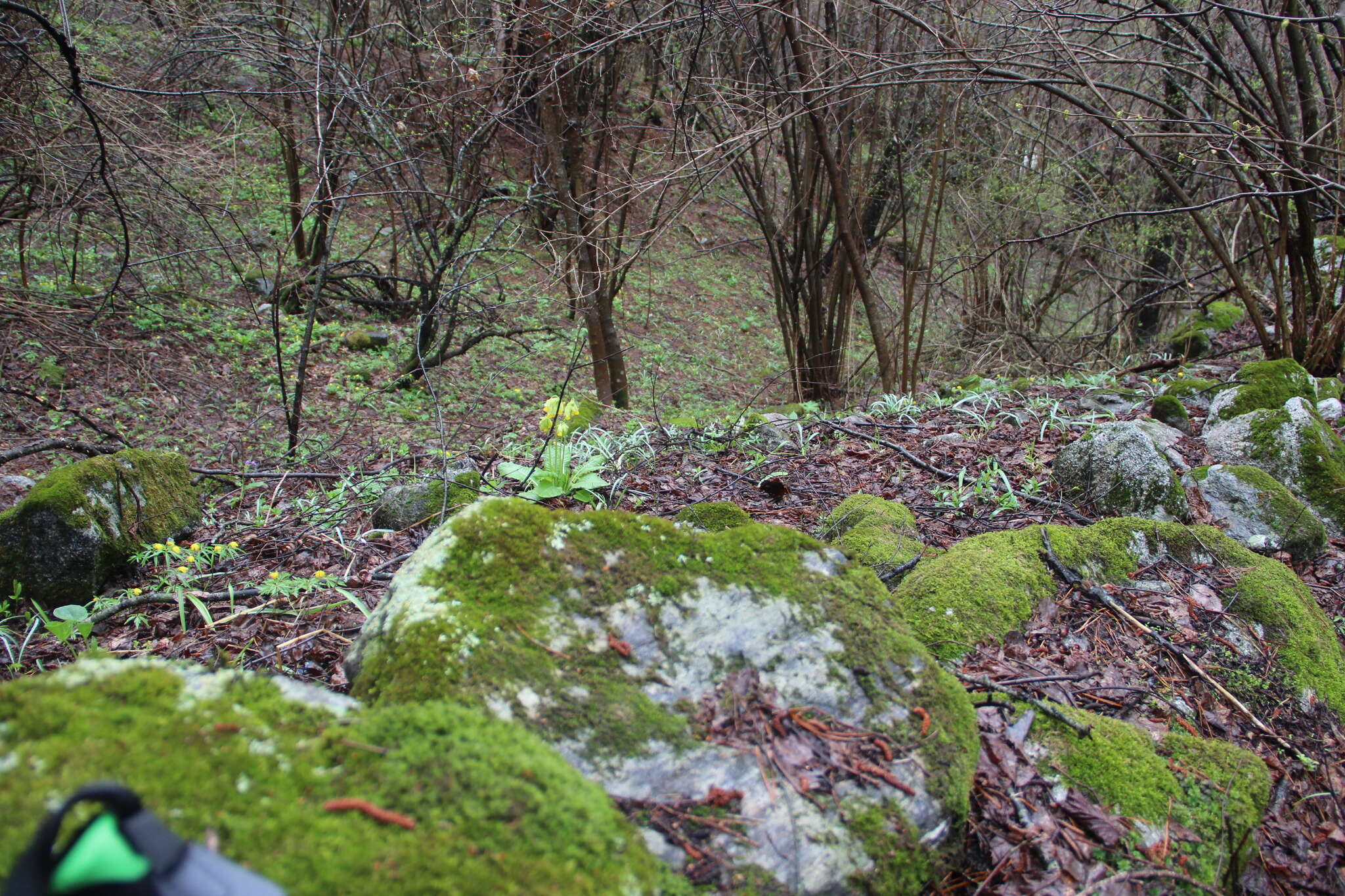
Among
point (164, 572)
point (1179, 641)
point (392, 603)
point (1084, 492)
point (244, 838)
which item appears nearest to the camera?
point (244, 838)

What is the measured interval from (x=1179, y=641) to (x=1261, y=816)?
0.74m

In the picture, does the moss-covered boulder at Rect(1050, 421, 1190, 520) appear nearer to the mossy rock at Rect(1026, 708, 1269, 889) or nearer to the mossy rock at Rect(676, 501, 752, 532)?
the mossy rock at Rect(1026, 708, 1269, 889)

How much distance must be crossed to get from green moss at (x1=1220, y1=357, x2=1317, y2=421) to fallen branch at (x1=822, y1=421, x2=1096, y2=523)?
A: 1881mm

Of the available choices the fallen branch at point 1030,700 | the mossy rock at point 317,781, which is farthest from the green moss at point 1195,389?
the mossy rock at point 317,781

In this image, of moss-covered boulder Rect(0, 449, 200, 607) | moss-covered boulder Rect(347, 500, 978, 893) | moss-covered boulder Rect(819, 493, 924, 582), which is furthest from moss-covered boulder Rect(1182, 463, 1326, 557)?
moss-covered boulder Rect(0, 449, 200, 607)

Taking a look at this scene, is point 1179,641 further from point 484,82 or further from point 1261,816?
point 484,82

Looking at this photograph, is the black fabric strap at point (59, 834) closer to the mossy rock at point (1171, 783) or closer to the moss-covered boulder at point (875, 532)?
the mossy rock at point (1171, 783)

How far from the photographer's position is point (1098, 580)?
2879mm

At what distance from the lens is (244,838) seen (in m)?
0.96

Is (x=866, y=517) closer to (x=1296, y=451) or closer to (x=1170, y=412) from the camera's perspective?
(x=1296, y=451)

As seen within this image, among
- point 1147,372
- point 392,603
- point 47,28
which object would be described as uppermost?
point 47,28

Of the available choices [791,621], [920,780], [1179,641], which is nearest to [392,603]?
[791,621]

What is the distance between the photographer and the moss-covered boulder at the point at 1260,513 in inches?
137

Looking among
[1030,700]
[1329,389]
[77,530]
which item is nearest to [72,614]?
[77,530]
